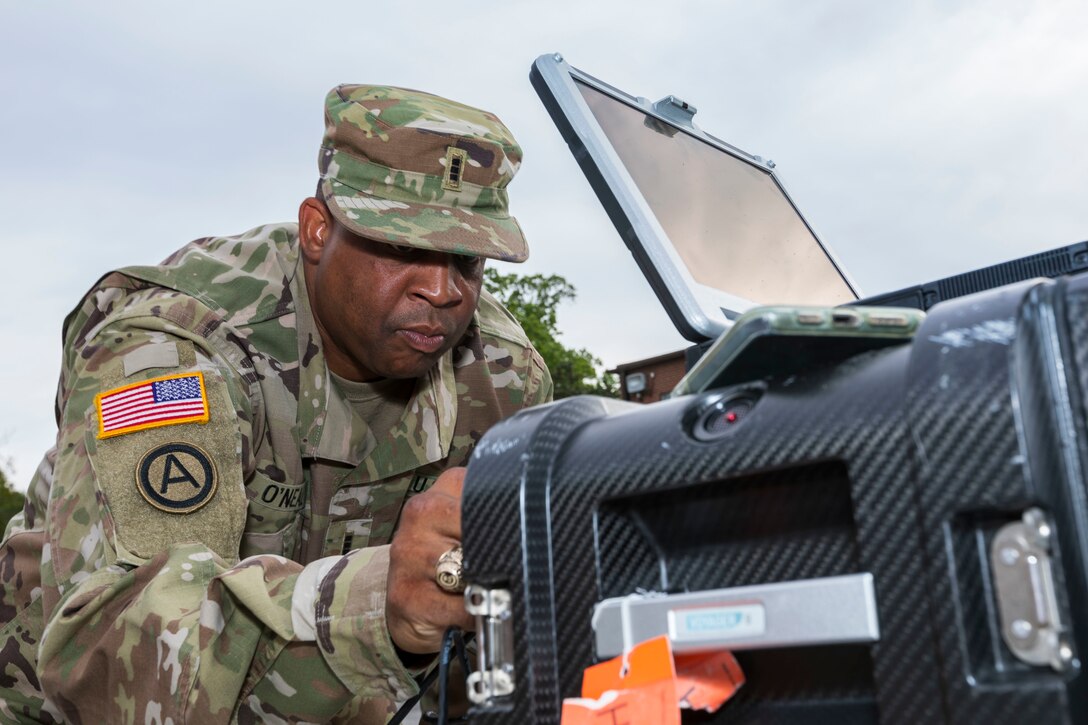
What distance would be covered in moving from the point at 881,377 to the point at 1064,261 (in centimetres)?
60

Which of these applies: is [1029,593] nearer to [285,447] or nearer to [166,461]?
[166,461]

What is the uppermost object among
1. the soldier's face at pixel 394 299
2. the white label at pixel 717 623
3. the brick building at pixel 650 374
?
the brick building at pixel 650 374

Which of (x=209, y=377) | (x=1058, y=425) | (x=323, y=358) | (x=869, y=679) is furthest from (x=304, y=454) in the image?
(x=1058, y=425)

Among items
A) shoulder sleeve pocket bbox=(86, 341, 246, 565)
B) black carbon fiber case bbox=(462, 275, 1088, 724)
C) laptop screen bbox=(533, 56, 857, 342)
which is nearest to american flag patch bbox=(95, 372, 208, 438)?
shoulder sleeve pocket bbox=(86, 341, 246, 565)

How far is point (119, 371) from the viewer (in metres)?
1.68

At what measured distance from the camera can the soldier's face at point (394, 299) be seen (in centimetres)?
199

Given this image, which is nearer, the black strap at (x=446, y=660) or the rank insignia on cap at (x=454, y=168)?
the black strap at (x=446, y=660)

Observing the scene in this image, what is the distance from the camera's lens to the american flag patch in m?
1.58

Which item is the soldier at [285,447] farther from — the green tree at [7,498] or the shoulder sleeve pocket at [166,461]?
the green tree at [7,498]

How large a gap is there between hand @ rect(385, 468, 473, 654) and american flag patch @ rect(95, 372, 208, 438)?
0.61 m

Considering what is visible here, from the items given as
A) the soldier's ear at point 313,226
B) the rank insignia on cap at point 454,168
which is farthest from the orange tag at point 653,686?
the soldier's ear at point 313,226

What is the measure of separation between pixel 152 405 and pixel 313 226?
67 centimetres

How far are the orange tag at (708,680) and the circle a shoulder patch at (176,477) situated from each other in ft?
3.37

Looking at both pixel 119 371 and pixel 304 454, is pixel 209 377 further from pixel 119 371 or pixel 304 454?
pixel 304 454
